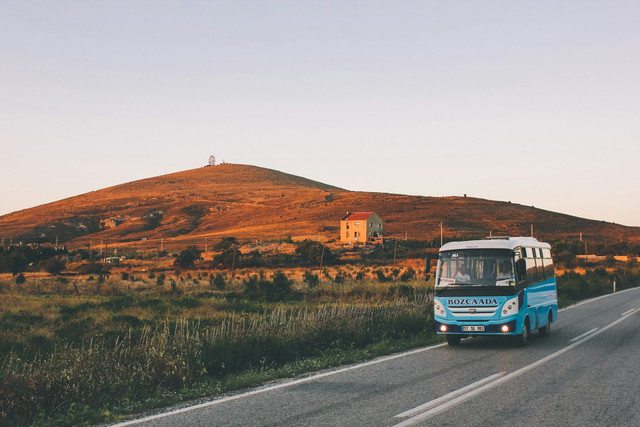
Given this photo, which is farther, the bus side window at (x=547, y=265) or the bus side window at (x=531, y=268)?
the bus side window at (x=547, y=265)

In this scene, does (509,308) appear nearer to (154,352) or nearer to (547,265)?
(547,265)

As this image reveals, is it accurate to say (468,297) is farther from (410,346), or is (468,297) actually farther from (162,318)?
(162,318)

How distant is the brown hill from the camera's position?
122 m

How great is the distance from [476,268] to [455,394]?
20.6ft

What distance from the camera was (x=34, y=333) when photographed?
1930 centimetres

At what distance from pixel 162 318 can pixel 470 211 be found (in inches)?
4770

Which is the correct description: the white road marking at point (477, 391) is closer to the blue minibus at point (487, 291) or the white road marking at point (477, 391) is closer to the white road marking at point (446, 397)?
the white road marking at point (446, 397)

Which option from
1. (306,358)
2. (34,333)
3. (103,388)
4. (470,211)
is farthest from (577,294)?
(470,211)

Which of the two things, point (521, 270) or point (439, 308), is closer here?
point (521, 270)

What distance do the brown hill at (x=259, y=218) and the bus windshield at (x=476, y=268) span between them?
92157mm

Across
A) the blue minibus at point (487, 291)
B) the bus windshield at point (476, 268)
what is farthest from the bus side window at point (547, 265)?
the bus windshield at point (476, 268)

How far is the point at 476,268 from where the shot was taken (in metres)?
14.5

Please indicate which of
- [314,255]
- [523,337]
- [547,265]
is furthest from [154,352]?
[314,255]

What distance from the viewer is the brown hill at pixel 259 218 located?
121500mm
